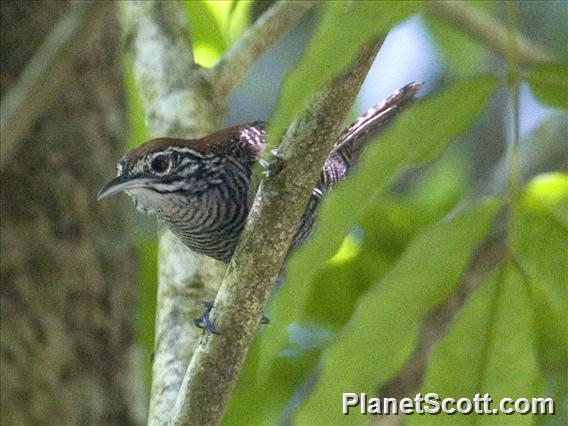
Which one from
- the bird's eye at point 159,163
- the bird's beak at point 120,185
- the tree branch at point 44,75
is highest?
the tree branch at point 44,75

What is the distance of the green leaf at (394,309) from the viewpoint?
1219 millimetres

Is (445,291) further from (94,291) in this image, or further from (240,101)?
(240,101)

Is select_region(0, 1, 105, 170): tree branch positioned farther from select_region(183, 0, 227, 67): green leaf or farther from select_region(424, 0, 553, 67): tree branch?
select_region(424, 0, 553, 67): tree branch

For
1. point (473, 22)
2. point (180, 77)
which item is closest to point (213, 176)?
point (180, 77)

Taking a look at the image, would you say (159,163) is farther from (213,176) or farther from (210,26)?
(210,26)

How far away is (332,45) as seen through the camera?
927 millimetres

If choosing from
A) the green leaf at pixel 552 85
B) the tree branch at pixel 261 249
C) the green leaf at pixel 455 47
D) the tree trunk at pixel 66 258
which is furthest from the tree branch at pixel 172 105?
the green leaf at pixel 552 85

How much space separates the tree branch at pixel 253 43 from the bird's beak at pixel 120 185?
36cm

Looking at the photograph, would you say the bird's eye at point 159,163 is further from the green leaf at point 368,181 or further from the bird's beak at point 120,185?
the green leaf at point 368,181

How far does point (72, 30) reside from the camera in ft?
8.00

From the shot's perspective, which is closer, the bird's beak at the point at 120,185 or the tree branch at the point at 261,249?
the tree branch at the point at 261,249

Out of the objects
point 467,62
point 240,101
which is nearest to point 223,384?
point 467,62

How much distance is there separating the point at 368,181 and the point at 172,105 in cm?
156

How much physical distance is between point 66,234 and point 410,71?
2421mm
